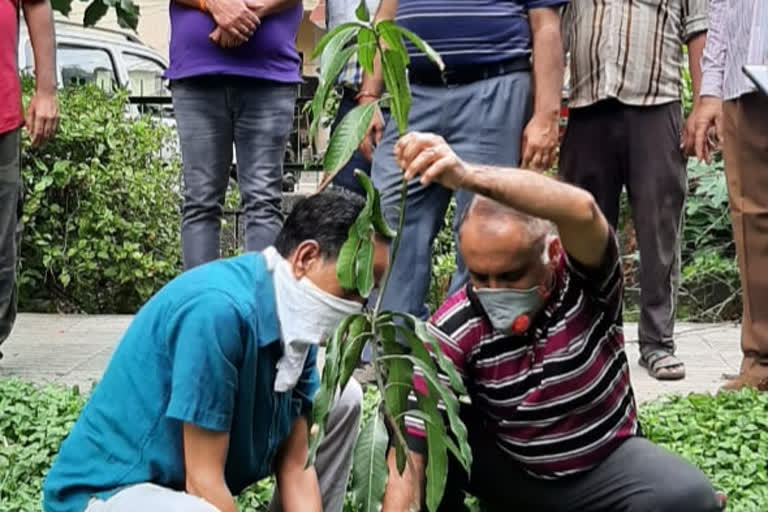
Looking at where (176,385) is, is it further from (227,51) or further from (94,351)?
(94,351)

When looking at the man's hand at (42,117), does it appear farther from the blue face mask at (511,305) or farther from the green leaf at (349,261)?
the green leaf at (349,261)

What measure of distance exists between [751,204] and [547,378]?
178cm

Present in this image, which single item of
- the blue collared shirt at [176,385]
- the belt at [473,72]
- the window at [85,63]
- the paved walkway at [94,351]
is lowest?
the paved walkway at [94,351]

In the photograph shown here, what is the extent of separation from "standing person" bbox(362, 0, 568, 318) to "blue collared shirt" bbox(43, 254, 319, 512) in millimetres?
1332

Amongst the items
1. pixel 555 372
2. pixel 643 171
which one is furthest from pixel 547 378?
pixel 643 171

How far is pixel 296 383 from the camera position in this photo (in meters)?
3.03

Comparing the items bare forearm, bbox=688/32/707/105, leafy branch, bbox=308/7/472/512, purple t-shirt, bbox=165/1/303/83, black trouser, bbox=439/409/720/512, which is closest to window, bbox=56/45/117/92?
purple t-shirt, bbox=165/1/303/83

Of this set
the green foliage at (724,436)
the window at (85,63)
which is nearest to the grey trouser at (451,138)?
the green foliage at (724,436)

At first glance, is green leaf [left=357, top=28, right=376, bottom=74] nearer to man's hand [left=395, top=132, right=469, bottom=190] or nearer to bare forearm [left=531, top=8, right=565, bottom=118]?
man's hand [left=395, top=132, right=469, bottom=190]

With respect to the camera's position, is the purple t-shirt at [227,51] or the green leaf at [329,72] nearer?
the green leaf at [329,72]

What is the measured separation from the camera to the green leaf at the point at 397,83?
2.33 metres

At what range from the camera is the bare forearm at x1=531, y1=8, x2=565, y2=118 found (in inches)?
165

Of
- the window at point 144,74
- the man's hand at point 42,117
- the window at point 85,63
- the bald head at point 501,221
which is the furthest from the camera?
the window at point 144,74

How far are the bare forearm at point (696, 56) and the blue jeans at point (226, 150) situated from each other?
1.45 metres
